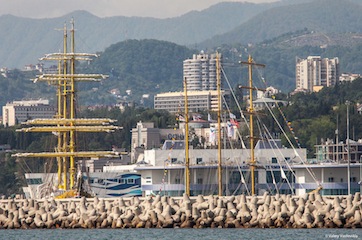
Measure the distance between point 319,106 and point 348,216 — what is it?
130 m

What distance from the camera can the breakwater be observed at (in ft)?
208

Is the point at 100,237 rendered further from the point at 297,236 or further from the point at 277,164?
the point at 277,164

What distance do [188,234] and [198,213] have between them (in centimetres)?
521

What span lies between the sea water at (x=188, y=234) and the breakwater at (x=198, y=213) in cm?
119

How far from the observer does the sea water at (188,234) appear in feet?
189

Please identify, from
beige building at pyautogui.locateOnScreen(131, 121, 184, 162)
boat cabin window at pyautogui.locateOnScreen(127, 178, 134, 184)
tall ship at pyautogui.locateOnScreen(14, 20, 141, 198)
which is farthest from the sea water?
beige building at pyautogui.locateOnScreen(131, 121, 184, 162)

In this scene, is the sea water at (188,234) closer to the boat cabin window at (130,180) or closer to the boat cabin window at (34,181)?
the boat cabin window at (34,181)

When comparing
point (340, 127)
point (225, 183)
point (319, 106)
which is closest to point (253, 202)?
point (225, 183)

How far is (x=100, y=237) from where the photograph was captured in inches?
2367

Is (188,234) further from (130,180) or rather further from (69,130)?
(130,180)

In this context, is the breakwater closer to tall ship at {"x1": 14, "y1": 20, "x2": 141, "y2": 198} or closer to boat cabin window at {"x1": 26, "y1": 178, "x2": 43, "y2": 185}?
tall ship at {"x1": 14, "y1": 20, "x2": 141, "y2": 198}

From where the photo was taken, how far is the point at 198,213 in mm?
65000

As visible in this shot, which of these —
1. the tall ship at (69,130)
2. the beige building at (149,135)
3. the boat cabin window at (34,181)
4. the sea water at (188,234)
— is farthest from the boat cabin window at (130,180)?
the sea water at (188,234)

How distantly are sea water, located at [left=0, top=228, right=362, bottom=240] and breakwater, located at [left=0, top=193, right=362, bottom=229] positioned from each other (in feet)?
3.89
